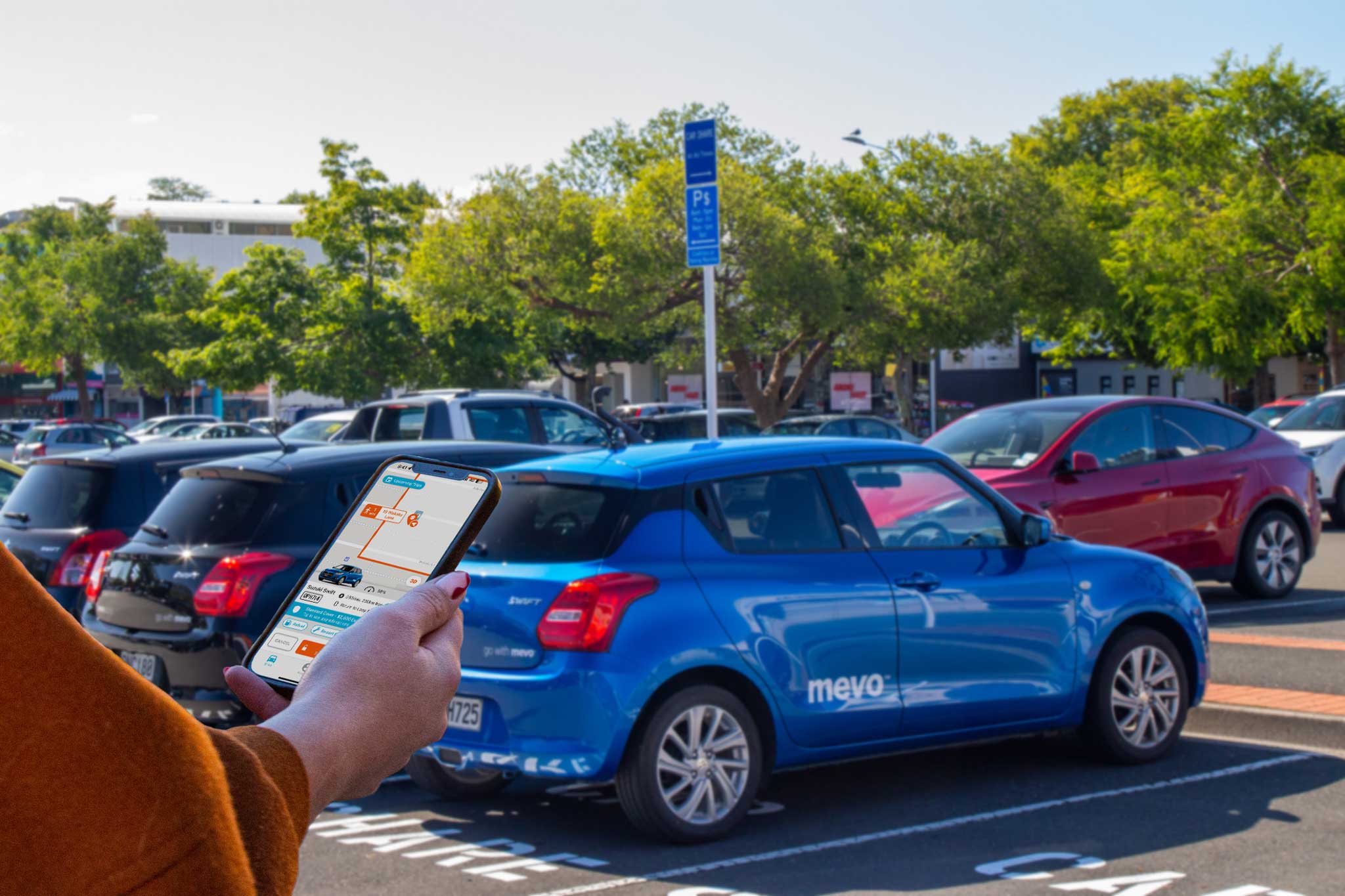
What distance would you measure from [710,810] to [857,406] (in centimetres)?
2742

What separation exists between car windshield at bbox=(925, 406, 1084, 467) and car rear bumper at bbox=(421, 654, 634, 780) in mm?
6699

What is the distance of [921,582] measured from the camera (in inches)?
256

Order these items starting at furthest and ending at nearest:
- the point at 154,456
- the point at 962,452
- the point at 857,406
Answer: the point at 857,406 < the point at 962,452 < the point at 154,456

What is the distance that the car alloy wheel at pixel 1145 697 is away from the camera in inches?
277

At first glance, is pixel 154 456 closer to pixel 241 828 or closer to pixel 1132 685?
pixel 1132 685

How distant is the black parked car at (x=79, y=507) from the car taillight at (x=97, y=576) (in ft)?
0.15

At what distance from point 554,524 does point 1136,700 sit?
10.1 ft

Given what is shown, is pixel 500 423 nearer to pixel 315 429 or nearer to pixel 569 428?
pixel 569 428

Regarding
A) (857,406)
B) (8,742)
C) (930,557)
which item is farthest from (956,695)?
(857,406)

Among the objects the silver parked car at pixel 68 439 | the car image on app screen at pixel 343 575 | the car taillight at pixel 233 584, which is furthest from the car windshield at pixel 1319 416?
the silver parked car at pixel 68 439

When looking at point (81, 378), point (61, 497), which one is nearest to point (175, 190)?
point (81, 378)

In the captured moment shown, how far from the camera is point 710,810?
5.90m

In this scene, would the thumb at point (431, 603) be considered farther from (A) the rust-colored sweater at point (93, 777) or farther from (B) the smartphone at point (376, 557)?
(A) the rust-colored sweater at point (93, 777)

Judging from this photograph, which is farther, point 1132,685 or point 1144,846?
point 1132,685
